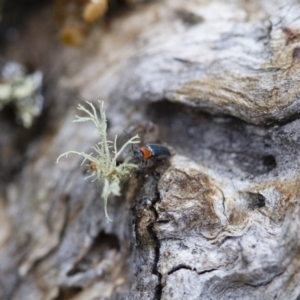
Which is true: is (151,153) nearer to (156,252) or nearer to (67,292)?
(156,252)

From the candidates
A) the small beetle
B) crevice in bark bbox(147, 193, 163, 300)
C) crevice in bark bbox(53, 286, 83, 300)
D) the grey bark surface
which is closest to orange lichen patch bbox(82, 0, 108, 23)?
the grey bark surface

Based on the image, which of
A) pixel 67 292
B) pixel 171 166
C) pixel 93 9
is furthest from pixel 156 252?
pixel 93 9

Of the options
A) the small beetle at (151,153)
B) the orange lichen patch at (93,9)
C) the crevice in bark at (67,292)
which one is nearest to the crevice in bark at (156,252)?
the small beetle at (151,153)

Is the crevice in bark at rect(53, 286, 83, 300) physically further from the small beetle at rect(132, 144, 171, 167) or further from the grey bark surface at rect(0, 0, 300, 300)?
the small beetle at rect(132, 144, 171, 167)

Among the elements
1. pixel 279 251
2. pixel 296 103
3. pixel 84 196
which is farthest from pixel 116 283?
pixel 296 103

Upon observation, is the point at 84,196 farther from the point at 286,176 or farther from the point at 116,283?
the point at 286,176

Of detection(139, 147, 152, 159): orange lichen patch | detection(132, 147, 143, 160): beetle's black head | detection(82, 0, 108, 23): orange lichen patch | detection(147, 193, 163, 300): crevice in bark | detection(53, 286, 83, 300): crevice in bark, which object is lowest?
detection(53, 286, 83, 300): crevice in bark
